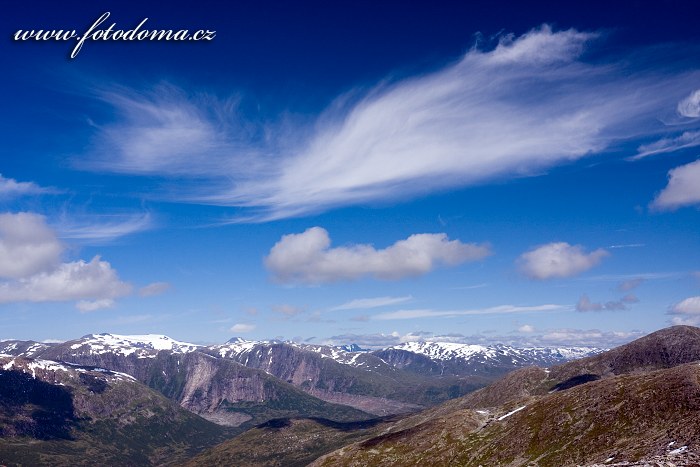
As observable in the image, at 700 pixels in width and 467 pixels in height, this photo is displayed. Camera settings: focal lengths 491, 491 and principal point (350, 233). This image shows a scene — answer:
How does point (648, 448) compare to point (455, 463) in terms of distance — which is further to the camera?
point (455, 463)

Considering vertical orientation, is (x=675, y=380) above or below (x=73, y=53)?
below

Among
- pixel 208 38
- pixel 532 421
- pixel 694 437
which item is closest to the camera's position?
pixel 694 437

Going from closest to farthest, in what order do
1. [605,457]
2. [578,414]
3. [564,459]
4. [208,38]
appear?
[208,38] < [605,457] < [564,459] < [578,414]

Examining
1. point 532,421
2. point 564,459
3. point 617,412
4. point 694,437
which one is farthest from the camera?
point 532,421

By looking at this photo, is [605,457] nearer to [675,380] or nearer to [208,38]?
[675,380]

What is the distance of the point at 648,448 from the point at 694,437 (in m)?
10.7

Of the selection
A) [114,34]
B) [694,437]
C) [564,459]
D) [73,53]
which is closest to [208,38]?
[114,34]

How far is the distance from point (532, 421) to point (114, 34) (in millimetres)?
181118

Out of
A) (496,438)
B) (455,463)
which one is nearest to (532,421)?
(496,438)

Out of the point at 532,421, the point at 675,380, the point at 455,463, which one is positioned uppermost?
the point at 675,380

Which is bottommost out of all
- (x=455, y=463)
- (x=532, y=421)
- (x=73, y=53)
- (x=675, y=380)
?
(x=455, y=463)

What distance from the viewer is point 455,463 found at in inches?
7382

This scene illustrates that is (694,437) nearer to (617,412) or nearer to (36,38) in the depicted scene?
(617,412)

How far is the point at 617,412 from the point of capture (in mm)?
155875
